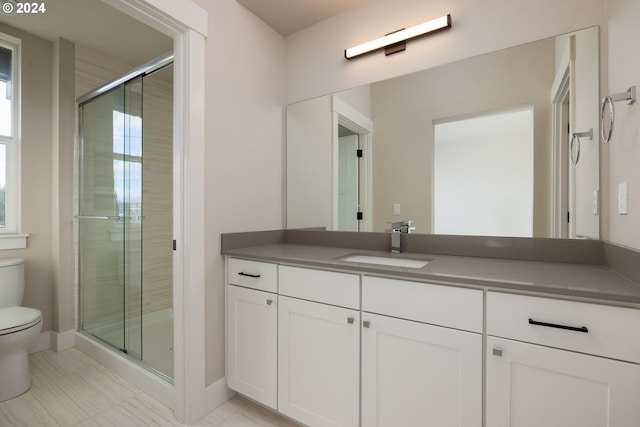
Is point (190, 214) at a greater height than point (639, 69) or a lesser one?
lesser

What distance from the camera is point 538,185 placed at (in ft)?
4.78

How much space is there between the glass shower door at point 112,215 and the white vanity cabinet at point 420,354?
6.22ft

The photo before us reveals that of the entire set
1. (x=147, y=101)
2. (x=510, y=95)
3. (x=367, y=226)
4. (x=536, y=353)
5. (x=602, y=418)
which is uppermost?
(x=147, y=101)

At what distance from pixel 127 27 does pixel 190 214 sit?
1.73 m

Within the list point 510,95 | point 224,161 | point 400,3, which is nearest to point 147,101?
point 224,161

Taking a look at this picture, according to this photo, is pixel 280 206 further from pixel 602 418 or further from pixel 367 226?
pixel 602 418

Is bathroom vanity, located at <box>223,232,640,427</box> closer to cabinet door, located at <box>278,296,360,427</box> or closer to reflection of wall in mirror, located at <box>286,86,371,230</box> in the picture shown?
cabinet door, located at <box>278,296,360,427</box>

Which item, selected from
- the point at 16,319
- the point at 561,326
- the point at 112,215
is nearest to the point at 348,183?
the point at 561,326

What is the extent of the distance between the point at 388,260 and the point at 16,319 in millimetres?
2285

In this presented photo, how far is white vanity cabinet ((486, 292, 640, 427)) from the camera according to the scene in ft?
2.78

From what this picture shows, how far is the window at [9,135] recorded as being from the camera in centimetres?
227

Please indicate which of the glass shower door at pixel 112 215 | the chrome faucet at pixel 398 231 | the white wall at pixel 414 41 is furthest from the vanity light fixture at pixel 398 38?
the glass shower door at pixel 112 215

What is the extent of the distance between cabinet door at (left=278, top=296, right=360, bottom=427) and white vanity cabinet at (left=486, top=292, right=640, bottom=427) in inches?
21.0

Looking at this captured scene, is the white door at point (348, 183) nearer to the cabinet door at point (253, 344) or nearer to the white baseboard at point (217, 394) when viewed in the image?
the cabinet door at point (253, 344)
